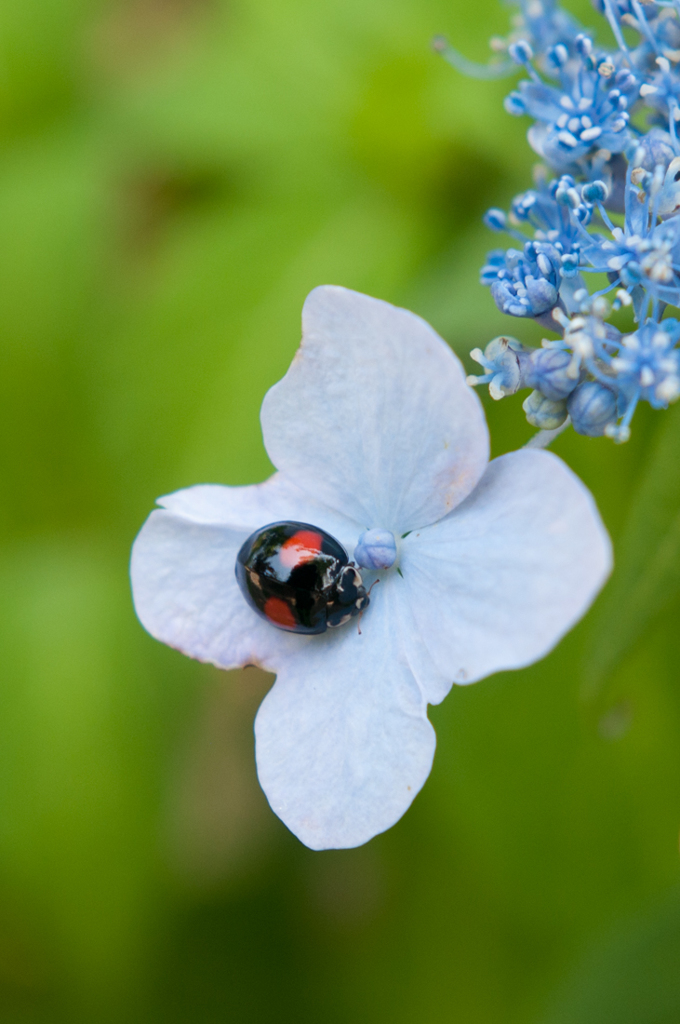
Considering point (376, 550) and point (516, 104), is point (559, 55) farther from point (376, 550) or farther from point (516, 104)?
point (376, 550)

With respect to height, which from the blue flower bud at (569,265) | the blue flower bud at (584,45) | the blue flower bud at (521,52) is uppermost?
the blue flower bud at (584,45)

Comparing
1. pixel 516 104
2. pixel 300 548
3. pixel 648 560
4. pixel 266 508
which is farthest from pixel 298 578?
pixel 516 104

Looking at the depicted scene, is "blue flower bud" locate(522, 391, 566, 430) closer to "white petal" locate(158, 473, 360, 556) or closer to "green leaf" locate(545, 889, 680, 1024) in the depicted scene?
"white petal" locate(158, 473, 360, 556)

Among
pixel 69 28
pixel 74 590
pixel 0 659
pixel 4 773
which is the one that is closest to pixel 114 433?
pixel 74 590

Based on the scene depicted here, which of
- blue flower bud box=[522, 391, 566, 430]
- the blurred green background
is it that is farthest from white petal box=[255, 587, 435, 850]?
the blurred green background

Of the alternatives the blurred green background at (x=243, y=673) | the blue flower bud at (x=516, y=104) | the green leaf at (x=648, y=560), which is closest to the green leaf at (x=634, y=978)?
the blurred green background at (x=243, y=673)

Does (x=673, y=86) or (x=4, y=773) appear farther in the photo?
(x=4, y=773)

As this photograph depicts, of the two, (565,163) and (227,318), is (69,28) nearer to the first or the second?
(227,318)

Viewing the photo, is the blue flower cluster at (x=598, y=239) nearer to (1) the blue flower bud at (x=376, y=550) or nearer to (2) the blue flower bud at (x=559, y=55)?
(2) the blue flower bud at (x=559, y=55)
